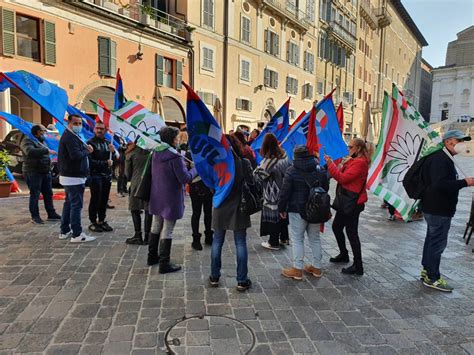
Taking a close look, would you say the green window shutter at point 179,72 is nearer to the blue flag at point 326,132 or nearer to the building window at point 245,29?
the building window at point 245,29

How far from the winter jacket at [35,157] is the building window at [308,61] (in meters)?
28.4

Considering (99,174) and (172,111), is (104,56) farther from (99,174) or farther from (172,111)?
(99,174)

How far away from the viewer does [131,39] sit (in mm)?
18344

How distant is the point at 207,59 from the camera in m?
22.4

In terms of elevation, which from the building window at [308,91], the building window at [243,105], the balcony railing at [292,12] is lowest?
the building window at [243,105]

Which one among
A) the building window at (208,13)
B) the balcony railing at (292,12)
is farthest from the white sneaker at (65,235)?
the balcony railing at (292,12)

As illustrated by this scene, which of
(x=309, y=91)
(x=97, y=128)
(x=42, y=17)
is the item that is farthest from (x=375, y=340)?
(x=309, y=91)

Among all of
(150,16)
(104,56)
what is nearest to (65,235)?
(104,56)

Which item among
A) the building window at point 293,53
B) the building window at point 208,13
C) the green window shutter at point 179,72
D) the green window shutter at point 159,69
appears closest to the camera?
the green window shutter at point 159,69

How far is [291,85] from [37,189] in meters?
25.8

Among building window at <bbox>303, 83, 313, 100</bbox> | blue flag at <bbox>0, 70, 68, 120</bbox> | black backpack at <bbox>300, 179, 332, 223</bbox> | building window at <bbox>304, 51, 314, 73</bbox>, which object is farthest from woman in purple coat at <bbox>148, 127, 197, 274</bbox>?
building window at <bbox>304, 51, 314, 73</bbox>

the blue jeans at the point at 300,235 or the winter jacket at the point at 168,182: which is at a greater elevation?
the winter jacket at the point at 168,182

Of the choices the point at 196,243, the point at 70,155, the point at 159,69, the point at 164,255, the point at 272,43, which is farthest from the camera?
the point at 272,43

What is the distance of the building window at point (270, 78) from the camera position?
89.5 ft
